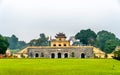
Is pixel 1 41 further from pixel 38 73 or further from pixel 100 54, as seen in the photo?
pixel 38 73

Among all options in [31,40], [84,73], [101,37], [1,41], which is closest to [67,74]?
[84,73]

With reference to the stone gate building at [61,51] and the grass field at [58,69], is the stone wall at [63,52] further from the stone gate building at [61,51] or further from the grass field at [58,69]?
the grass field at [58,69]

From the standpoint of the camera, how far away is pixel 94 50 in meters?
89.2

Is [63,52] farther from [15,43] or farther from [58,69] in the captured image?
[15,43]

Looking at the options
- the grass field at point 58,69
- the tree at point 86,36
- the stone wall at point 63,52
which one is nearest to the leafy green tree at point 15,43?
the tree at point 86,36

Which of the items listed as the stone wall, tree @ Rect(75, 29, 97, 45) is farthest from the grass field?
tree @ Rect(75, 29, 97, 45)

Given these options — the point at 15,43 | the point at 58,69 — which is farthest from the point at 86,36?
the point at 58,69

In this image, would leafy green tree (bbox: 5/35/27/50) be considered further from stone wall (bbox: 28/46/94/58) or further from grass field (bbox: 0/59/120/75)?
grass field (bbox: 0/59/120/75)

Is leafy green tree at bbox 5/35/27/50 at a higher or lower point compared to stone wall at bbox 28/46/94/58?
higher

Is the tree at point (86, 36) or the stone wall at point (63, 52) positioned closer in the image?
the stone wall at point (63, 52)

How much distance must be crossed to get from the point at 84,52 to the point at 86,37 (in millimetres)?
28700

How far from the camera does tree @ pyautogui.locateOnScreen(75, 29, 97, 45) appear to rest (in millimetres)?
113500

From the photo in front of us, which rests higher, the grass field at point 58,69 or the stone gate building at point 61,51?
the stone gate building at point 61,51

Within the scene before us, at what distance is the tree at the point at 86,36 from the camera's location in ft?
372
